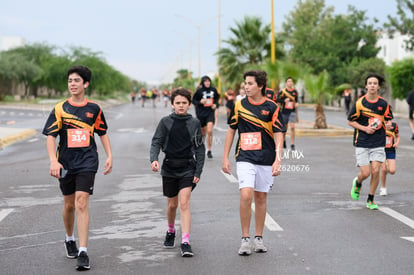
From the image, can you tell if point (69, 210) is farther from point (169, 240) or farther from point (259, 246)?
point (259, 246)

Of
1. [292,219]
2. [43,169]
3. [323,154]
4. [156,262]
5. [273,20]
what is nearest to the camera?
[156,262]

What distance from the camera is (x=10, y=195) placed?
33.3ft

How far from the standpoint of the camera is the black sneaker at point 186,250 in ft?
19.9

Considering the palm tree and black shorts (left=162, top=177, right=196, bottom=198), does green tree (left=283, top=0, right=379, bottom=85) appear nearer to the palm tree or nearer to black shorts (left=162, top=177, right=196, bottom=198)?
the palm tree

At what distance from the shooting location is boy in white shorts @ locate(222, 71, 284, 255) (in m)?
6.20

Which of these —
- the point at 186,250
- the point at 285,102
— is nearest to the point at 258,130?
the point at 186,250

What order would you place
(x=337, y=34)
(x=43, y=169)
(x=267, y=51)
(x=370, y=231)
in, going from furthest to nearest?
(x=337, y=34) → (x=267, y=51) → (x=43, y=169) → (x=370, y=231)

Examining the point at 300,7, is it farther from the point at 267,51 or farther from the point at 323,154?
the point at 323,154

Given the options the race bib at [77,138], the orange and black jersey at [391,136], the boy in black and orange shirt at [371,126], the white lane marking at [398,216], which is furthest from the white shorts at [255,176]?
the orange and black jersey at [391,136]

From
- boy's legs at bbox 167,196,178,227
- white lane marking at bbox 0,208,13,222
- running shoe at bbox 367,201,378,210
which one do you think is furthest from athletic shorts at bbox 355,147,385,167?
white lane marking at bbox 0,208,13,222

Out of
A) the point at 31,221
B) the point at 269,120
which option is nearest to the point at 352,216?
the point at 269,120

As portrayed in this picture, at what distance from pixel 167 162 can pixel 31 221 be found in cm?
254

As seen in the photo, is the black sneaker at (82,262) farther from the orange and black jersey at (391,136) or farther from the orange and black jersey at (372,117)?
the orange and black jersey at (391,136)

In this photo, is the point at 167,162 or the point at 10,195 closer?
the point at 167,162
